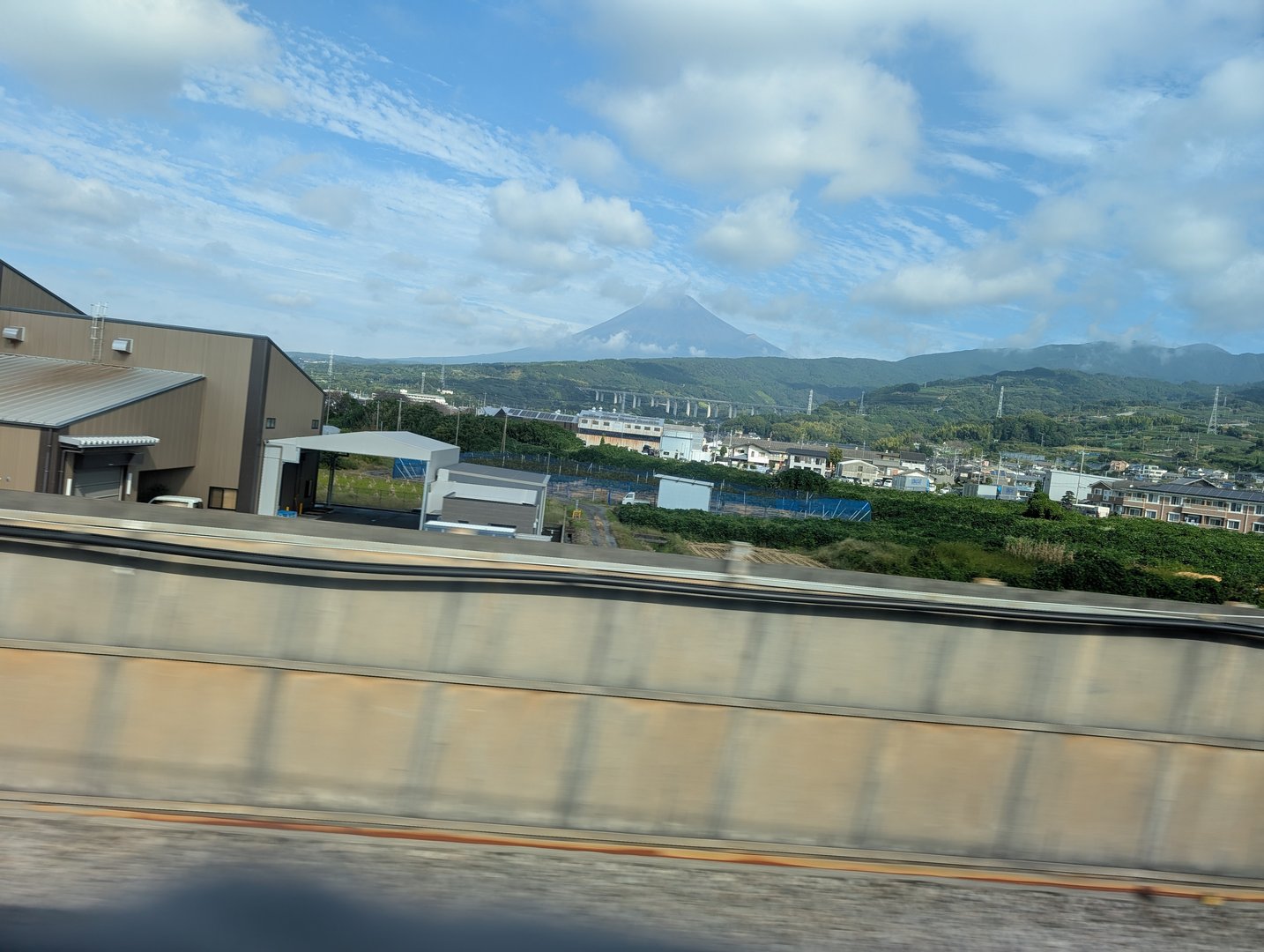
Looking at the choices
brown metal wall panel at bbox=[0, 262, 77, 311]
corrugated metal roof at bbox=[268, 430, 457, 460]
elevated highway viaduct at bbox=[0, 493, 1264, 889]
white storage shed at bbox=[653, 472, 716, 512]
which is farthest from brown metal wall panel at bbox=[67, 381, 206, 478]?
white storage shed at bbox=[653, 472, 716, 512]

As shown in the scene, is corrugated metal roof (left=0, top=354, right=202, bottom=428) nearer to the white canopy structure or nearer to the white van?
the white canopy structure

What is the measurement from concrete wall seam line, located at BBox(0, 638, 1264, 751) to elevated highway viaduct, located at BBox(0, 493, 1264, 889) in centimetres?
1

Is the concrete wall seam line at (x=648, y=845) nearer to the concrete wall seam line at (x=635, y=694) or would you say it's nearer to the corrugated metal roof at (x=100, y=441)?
the concrete wall seam line at (x=635, y=694)

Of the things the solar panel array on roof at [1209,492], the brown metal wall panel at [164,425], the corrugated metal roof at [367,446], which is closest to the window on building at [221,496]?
the brown metal wall panel at [164,425]

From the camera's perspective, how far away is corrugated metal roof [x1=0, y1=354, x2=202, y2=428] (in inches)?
708

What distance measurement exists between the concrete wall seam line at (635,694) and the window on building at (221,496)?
73.9 feet

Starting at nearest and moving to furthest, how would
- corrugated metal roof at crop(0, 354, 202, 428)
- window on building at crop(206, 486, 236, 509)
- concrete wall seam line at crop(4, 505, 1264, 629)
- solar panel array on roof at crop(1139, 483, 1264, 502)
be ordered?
concrete wall seam line at crop(4, 505, 1264, 629), corrugated metal roof at crop(0, 354, 202, 428), window on building at crop(206, 486, 236, 509), solar panel array on roof at crop(1139, 483, 1264, 502)

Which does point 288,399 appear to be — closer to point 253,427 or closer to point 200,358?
point 253,427

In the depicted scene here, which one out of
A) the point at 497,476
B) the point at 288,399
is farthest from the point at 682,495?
the point at 288,399

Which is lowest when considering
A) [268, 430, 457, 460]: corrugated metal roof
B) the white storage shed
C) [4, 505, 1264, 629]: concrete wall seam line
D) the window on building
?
the window on building

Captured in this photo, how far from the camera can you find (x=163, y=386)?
22.3 m

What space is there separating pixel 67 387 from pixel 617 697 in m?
21.8

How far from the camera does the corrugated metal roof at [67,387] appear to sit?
18.0m

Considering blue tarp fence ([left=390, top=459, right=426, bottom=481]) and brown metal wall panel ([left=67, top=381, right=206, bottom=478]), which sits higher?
brown metal wall panel ([left=67, top=381, right=206, bottom=478])
